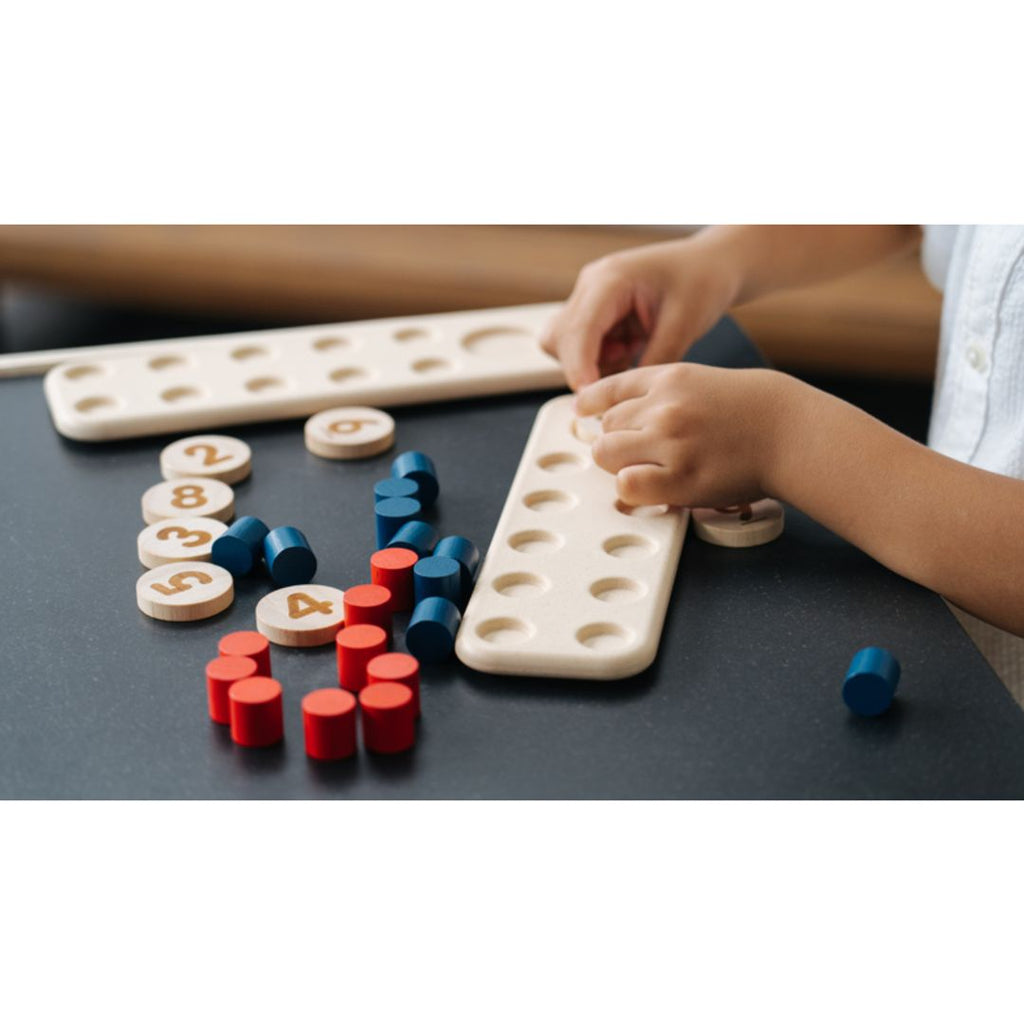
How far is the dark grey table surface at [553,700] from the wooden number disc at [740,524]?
0.03ft

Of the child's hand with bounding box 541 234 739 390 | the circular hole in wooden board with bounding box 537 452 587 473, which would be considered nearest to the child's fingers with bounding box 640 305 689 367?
the child's hand with bounding box 541 234 739 390

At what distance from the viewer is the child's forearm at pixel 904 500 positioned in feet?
2.32

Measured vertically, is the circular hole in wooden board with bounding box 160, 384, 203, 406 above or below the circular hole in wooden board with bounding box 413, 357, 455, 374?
below

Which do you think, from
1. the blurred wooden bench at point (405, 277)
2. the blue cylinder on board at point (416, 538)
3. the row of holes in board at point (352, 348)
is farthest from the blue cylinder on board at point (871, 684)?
the blurred wooden bench at point (405, 277)

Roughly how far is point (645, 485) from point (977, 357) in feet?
1.14

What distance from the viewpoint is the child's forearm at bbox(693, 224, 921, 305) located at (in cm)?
106

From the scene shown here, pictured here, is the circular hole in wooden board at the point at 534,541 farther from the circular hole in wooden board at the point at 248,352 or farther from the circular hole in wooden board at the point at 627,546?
the circular hole in wooden board at the point at 248,352

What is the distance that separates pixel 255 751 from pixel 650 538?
256mm

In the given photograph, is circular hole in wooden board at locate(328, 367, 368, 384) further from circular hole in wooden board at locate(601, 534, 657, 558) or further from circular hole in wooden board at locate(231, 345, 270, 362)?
circular hole in wooden board at locate(601, 534, 657, 558)

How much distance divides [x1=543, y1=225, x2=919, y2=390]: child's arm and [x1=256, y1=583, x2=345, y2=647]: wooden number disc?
0.30m

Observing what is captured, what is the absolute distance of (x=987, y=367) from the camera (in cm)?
99

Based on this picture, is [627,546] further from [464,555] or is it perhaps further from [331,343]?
[331,343]

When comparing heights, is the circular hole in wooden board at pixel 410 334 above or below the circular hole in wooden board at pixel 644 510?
below

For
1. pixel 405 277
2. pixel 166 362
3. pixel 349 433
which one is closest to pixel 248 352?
pixel 166 362
